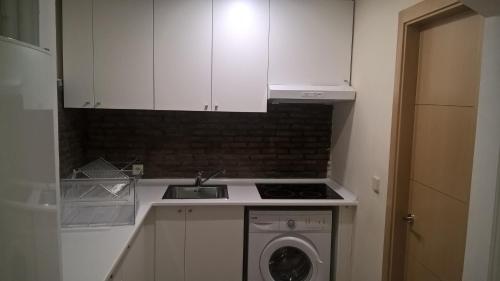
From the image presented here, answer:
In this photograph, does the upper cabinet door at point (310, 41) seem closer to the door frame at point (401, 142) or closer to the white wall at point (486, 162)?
the door frame at point (401, 142)

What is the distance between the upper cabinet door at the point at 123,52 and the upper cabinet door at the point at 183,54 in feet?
0.25

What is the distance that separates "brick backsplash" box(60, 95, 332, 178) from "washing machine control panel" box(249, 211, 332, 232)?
606mm

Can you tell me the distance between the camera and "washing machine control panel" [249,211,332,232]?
2574 mm

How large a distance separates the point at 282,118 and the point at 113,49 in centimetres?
151

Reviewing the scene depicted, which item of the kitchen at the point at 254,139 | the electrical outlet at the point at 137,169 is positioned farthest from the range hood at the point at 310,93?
the electrical outlet at the point at 137,169

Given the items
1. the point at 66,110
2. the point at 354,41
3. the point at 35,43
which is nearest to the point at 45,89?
the point at 35,43

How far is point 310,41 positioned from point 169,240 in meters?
1.88

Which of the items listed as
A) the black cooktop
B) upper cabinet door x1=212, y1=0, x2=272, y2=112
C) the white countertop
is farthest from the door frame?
upper cabinet door x1=212, y1=0, x2=272, y2=112

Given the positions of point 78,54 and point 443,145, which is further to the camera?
point 78,54

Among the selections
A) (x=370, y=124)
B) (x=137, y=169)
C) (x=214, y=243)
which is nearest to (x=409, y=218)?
(x=370, y=124)

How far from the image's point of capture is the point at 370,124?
2.33 meters

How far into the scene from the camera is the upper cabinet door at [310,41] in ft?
8.69

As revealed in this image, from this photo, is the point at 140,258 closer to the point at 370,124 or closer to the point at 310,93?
the point at 310,93

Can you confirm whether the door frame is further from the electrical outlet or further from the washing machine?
the electrical outlet
